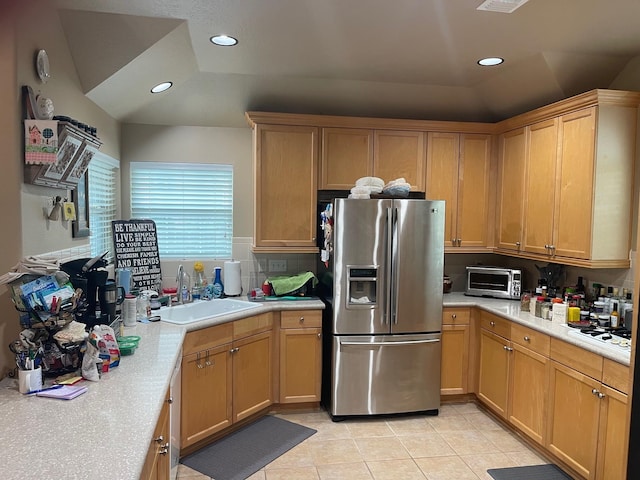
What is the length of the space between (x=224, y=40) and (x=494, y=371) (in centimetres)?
303

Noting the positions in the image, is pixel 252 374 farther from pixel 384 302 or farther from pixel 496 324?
pixel 496 324

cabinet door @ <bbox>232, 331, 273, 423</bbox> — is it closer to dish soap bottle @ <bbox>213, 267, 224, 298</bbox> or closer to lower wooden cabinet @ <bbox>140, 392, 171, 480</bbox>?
dish soap bottle @ <bbox>213, 267, 224, 298</bbox>

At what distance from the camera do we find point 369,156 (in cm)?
382

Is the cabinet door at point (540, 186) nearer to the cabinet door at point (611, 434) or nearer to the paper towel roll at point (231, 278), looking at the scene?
the cabinet door at point (611, 434)

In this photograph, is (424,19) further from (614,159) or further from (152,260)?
(152,260)

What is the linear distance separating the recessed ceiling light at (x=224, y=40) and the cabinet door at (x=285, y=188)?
830 millimetres

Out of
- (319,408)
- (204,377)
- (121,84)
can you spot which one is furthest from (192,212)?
(319,408)

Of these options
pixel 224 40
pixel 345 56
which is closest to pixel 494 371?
pixel 345 56

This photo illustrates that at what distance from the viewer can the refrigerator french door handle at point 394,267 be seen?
3.38 meters

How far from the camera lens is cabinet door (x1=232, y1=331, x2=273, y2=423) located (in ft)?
10.5

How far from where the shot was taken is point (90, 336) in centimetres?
190

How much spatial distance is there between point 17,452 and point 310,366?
2396 mm

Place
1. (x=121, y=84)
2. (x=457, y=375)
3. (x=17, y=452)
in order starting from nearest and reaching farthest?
(x=17, y=452) → (x=121, y=84) → (x=457, y=375)

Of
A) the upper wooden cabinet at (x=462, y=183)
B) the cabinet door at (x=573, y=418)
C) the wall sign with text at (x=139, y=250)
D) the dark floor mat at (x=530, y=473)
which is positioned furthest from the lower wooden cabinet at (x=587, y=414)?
the wall sign with text at (x=139, y=250)
